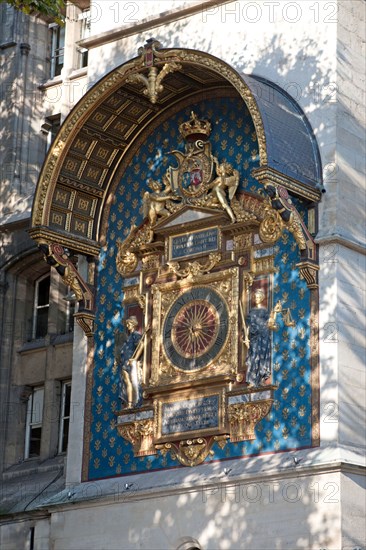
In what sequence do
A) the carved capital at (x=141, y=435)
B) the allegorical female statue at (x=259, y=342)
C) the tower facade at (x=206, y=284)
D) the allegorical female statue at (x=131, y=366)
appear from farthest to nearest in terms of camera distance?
the allegorical female statue at (x=131, y=366) → the carved capital at (x=141, y=435) → the allegorical female statue at (x=259, y=342) → the tower facade at (x=206, y=284)

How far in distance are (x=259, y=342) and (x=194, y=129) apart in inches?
178

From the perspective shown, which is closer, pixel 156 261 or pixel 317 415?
pixel 317 415

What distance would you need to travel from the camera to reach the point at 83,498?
2747cm

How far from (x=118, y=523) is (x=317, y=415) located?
4496 millimetres

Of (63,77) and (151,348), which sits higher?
(63,77)

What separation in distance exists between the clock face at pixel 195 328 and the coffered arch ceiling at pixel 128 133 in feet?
8.55

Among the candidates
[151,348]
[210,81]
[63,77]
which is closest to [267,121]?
[210,81]

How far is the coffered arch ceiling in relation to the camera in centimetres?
2572

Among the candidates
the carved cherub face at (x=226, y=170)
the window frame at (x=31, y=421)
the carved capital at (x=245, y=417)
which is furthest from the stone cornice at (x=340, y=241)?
the window frame at (x=31, y=421)

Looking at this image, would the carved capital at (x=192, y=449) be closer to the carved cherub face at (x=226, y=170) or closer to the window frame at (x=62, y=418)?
the window frame at (x=62, y=418)

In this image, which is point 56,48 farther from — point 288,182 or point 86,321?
point 288,182

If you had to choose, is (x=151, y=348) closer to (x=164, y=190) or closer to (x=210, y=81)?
(x=164, y=190)

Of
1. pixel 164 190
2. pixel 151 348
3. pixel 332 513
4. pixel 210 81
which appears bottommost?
pixel 332 513

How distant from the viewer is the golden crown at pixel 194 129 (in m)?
28.0
